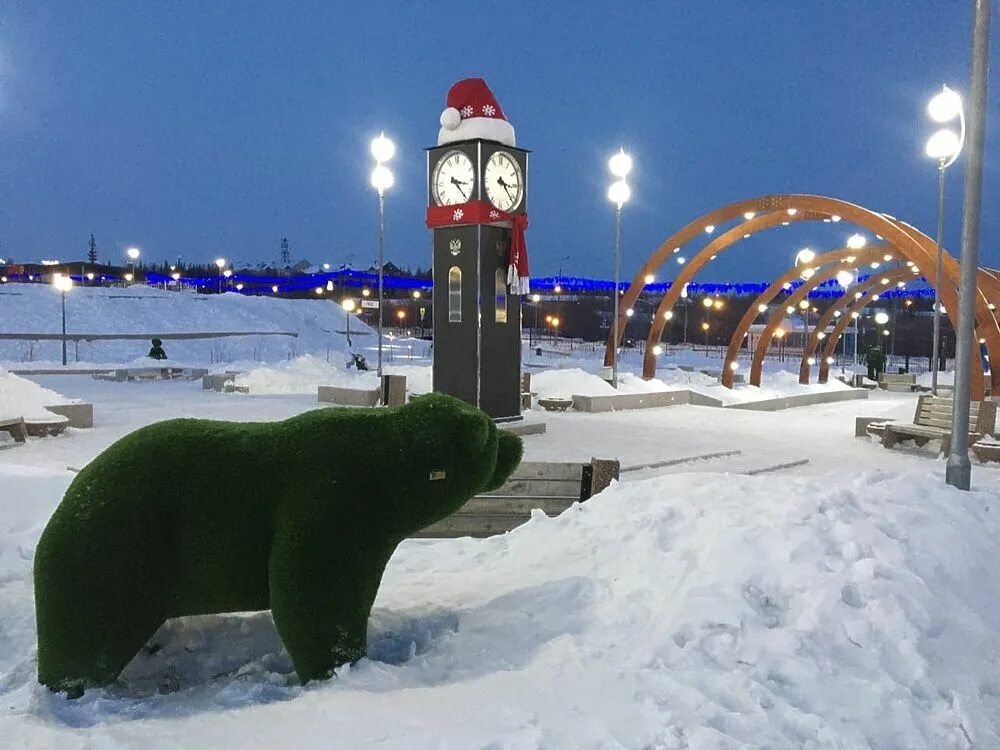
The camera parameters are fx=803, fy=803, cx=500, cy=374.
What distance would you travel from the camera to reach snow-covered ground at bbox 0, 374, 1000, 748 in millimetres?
3760

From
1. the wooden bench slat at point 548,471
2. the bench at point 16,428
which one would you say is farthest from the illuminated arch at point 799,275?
the bench at point 16,428

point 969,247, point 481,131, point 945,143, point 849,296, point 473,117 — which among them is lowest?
point 969,247

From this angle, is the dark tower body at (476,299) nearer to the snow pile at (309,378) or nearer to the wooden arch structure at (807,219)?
the snow pile at (309,378)

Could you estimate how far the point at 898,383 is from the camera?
29594 mm

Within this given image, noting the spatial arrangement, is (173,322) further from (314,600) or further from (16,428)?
(314,600)

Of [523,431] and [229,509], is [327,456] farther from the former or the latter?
[523,431]

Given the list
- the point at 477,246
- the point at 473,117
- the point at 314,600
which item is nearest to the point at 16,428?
the point at 477,246

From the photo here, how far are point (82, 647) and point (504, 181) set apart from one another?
1119 cm

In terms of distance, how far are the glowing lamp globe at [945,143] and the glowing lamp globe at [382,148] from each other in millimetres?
9496

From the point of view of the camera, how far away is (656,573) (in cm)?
538

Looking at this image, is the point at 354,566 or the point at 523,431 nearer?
the point at 354,566

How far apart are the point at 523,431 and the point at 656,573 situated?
8.88m

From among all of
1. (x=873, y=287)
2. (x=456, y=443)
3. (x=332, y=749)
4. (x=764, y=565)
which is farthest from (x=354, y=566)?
(x=873, y=287)

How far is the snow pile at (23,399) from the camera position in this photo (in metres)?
12.8
